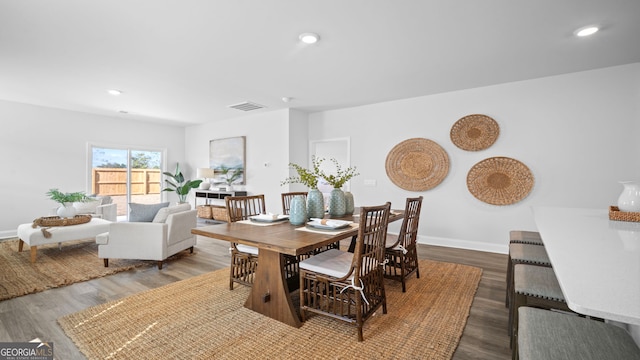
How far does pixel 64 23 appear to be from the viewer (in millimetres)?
2494

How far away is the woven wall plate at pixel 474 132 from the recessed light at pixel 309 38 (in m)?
2.75

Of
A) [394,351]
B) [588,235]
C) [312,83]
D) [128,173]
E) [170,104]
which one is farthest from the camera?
[128,173]

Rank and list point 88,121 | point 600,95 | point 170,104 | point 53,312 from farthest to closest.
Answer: point 88,121, point 170,104, point 600,95, point 53,312

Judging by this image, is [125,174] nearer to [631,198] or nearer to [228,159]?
[228,159]

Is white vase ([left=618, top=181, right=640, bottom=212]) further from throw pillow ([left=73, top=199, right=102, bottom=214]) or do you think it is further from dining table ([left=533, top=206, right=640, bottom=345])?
throw pillow ([left=73, top=199, right=102, bottom=214])

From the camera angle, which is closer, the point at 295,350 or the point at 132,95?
the point at 295,350

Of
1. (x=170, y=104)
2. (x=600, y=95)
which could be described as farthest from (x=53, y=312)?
(x=600, y=95)

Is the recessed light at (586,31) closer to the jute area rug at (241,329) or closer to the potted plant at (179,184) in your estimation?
the jute area rug at (241,329)

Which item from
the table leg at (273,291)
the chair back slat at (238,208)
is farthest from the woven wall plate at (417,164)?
the table leg at (273,291)

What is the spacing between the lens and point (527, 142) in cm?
398

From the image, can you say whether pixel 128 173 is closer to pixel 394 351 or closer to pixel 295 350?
pixel 295 350

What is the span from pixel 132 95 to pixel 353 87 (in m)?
3.57

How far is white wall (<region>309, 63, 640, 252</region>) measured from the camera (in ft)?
11.5

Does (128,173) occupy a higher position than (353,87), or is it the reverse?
(353,87)
